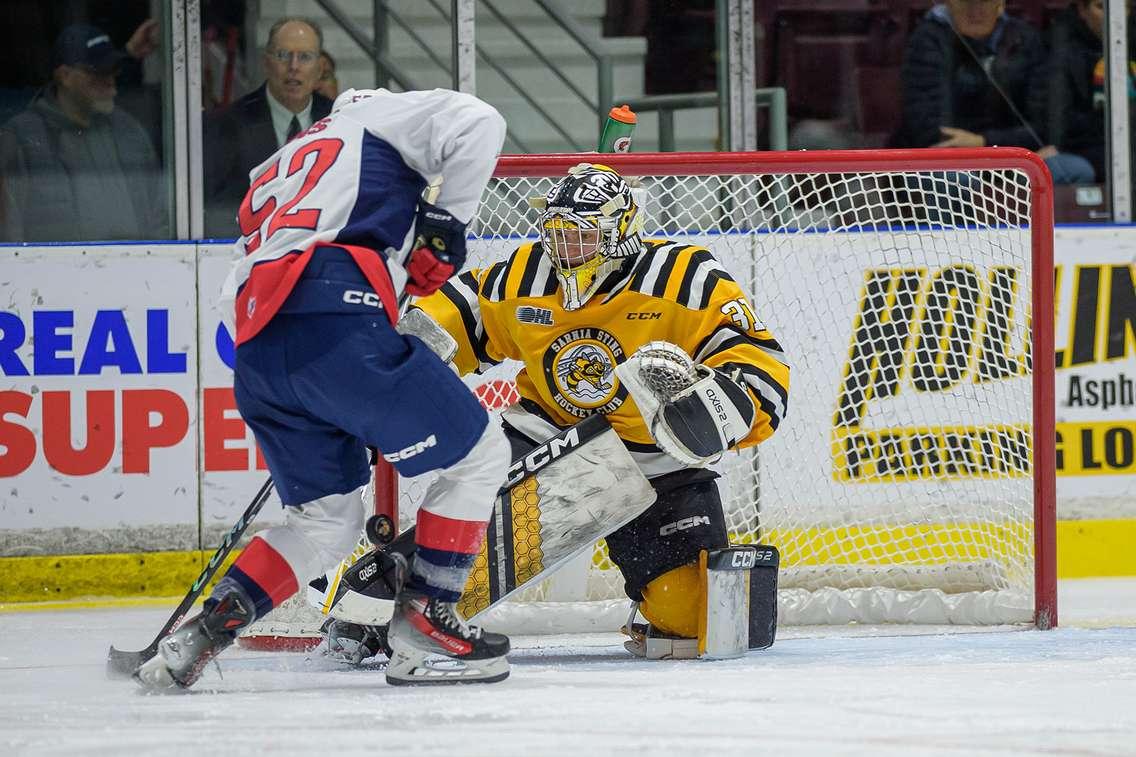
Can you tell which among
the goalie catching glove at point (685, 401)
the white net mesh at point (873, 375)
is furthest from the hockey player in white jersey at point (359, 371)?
the white net mesh at point (873, 375)

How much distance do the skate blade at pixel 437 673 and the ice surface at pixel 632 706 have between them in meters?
0.05

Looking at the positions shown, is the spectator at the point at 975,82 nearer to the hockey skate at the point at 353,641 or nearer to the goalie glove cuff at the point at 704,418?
the goalie glove cuff at the point at 704,418

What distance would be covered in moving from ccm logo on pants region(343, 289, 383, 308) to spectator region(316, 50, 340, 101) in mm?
2450

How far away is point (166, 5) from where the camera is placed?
4719 millimetres

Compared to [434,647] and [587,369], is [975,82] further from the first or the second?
[434,647]

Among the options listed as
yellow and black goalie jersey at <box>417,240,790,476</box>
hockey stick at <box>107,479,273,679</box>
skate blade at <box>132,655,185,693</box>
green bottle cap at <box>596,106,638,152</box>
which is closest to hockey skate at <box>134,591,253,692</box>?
skate blade at <box>132,655,185,693</box>

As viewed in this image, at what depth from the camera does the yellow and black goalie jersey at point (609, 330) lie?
315 cm

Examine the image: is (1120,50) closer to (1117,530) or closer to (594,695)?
(1117,530)

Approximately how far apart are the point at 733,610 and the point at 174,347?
200 cm

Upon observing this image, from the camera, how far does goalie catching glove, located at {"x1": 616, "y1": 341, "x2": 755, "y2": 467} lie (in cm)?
300

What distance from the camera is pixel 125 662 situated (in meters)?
2.94

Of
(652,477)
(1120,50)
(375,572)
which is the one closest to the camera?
(375,572)

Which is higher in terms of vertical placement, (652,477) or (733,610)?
(652,477)

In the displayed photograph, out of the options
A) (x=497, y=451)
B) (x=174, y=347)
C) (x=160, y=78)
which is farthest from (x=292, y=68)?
(x=497, y=451)
